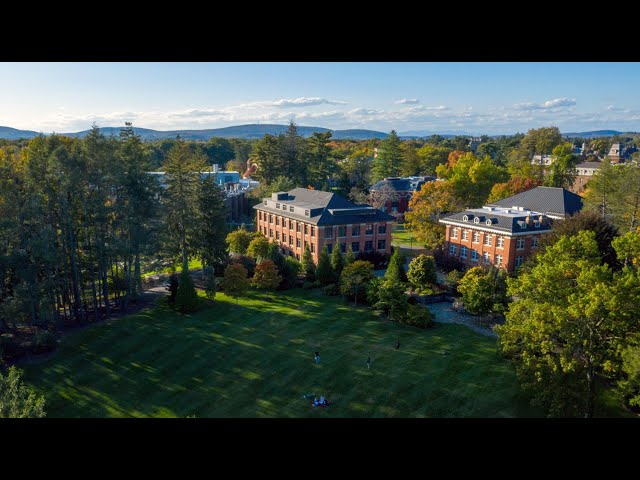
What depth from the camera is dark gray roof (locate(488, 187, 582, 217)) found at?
53.1 metres

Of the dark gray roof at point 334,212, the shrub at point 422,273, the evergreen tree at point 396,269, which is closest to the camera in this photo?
the evergreen tree at point 396,269

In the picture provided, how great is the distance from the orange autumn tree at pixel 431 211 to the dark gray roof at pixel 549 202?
20.1 feet

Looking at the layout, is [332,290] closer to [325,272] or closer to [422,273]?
[325,272]

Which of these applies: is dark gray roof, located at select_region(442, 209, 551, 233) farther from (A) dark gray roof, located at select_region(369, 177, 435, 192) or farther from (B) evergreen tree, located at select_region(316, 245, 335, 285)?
(A) dark gray roof, located at select_region(369, 177, 435, 192)

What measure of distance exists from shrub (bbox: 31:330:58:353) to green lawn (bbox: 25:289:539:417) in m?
0.96

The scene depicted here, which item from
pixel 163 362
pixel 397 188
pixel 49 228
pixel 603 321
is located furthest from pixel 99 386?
pixel 397 188

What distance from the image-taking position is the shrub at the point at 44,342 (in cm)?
3325

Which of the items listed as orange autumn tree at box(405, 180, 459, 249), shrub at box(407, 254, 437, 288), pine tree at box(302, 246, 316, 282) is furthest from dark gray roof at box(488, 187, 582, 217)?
pine tree at box(302, 246, 316, 282)

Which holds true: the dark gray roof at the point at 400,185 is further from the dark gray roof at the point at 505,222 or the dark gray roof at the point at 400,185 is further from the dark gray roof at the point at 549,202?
the dark gray roof at the point at 505,222

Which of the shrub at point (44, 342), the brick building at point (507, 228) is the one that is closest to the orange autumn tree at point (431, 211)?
the brick building at point (507, 228)

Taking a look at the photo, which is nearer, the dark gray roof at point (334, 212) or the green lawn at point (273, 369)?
the green lawn at point (273, 369)

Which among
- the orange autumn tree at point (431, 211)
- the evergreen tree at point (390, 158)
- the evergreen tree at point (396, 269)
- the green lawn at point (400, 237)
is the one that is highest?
the evergreen tree at point (390, 158)
